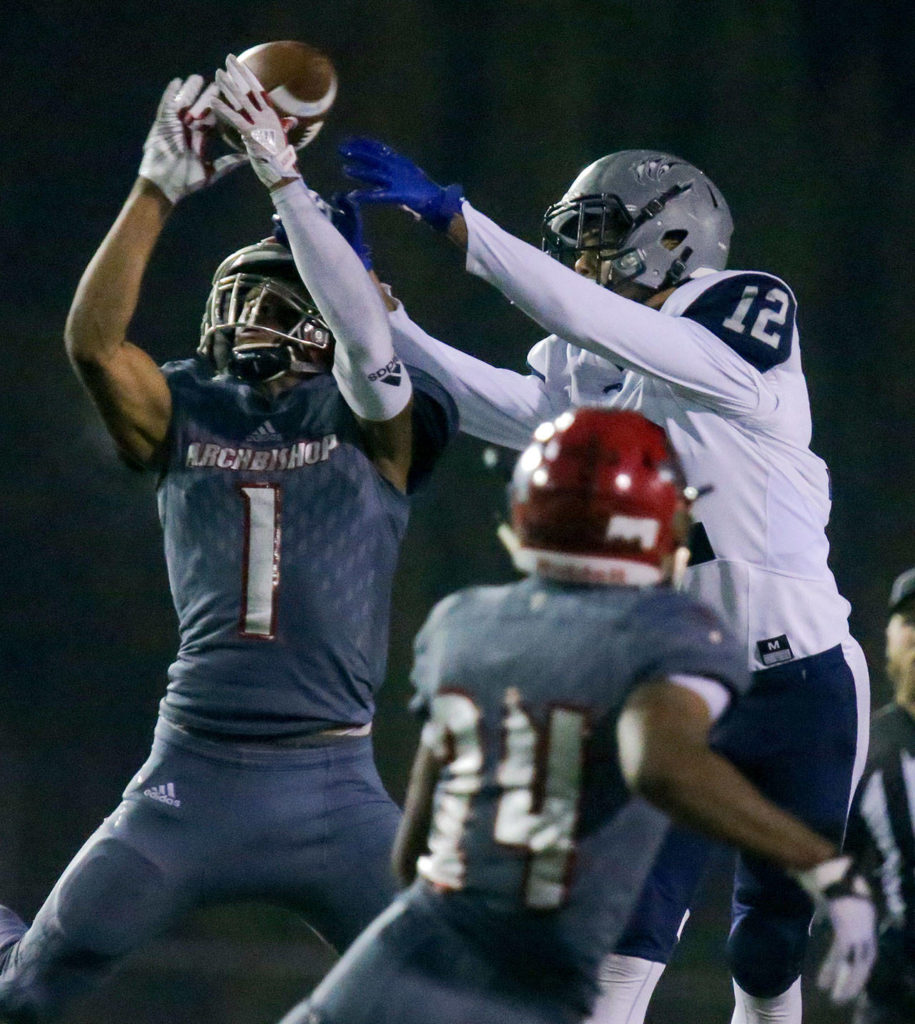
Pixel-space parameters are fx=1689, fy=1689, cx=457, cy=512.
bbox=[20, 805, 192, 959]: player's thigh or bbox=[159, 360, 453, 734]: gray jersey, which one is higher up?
bbox=[159, 360, 453, 734]: gray jersey

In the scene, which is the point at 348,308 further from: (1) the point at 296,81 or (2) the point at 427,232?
(2) the point at 427,232

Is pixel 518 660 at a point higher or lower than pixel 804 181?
lower

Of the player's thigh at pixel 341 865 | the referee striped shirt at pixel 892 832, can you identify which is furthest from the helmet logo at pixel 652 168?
the player's thigh at pixel 341 865

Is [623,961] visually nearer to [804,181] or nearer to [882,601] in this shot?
[882,601]

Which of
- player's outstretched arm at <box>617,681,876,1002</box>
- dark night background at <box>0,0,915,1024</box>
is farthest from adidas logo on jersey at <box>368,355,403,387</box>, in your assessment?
dark night background at <box>0,0,915,1024</box>

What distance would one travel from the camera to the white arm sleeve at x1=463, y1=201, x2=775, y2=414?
8.61 ft

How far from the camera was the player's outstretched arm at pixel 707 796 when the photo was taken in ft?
5.30

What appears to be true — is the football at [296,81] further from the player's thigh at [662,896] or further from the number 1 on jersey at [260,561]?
the player's thigh at [662,896]

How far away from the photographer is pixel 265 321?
2.63 meters

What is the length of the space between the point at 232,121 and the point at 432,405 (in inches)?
20.5

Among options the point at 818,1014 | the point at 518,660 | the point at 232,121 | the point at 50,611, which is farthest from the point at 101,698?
the point at 518,660

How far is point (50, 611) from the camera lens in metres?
4.52

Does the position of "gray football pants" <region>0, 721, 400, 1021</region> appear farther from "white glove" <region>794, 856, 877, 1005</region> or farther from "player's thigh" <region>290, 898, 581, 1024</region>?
"white glove" <region>794, 856, 877, 1005</region>

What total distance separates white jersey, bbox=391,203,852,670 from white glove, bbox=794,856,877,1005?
102cm
